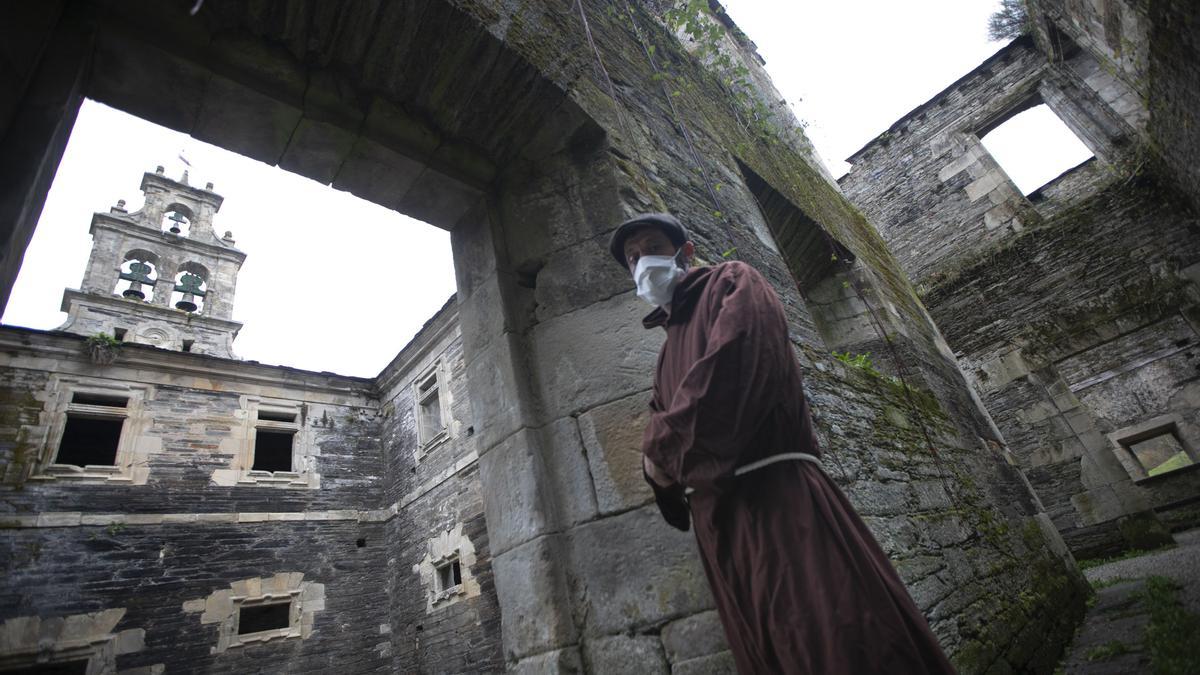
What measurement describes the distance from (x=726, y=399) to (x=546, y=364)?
4.66 ft

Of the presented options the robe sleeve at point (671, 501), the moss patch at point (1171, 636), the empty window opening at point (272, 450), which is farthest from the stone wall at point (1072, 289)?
the empty window opening at point (272, 450)

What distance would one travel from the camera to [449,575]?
1139 centimetres

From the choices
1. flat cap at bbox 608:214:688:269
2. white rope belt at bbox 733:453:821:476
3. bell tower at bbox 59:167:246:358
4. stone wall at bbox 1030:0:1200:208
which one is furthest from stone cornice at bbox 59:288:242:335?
stone wall at bbox 1030:0:1200:208

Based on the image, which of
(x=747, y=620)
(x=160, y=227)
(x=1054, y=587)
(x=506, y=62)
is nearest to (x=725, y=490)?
(x=747, y=620)

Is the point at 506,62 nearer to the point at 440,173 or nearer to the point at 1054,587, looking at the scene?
the point at 440,173

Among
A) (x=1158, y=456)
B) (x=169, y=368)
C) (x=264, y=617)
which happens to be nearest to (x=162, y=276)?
(x=169, y=368)

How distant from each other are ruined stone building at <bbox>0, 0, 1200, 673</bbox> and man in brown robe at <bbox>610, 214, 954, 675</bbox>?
575 mm

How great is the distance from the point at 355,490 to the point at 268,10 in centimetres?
1309

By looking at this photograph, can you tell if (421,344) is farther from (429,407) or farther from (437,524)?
(437,524)

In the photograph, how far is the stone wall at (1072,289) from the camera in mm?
7602

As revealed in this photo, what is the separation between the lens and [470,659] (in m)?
10.1

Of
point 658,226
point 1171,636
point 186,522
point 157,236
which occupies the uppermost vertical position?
point 157,236

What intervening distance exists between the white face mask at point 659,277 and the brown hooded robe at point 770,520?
254 mm

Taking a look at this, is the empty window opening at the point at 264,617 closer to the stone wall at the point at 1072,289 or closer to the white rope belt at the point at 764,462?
the white rope belt at the point at 764,462
